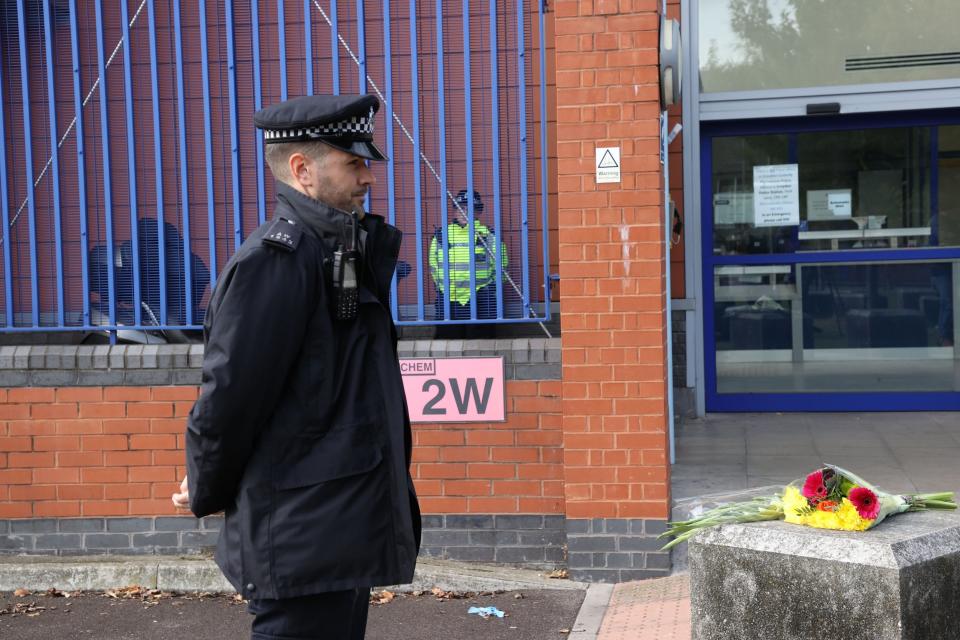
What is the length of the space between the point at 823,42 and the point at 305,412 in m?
7.28

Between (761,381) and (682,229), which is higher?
(682,229)

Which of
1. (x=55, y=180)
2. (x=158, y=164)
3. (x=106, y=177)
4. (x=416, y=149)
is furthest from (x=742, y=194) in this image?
(x=55, y=180)

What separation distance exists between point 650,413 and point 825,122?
458 centimetres

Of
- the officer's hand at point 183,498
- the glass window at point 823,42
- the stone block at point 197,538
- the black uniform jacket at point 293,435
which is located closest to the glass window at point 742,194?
the glass window at point 823,42

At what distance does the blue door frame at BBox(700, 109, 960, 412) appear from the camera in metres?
9.12

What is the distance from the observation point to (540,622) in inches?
206

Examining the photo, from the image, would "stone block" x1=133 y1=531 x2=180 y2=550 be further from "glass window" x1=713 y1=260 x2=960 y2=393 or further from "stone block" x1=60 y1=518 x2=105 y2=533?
"glass window" x1=713 y1=260 x2=960 y2=393

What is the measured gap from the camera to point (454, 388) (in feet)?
18.9

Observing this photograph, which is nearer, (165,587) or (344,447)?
(344,447)

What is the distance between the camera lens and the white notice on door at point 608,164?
5.45 meters

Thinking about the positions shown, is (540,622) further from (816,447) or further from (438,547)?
(816,447)

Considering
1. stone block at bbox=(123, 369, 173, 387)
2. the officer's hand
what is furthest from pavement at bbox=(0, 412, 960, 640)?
the officer's hand

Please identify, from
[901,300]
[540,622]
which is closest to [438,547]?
[540,622]

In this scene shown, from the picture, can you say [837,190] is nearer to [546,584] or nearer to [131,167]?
[546,584]
